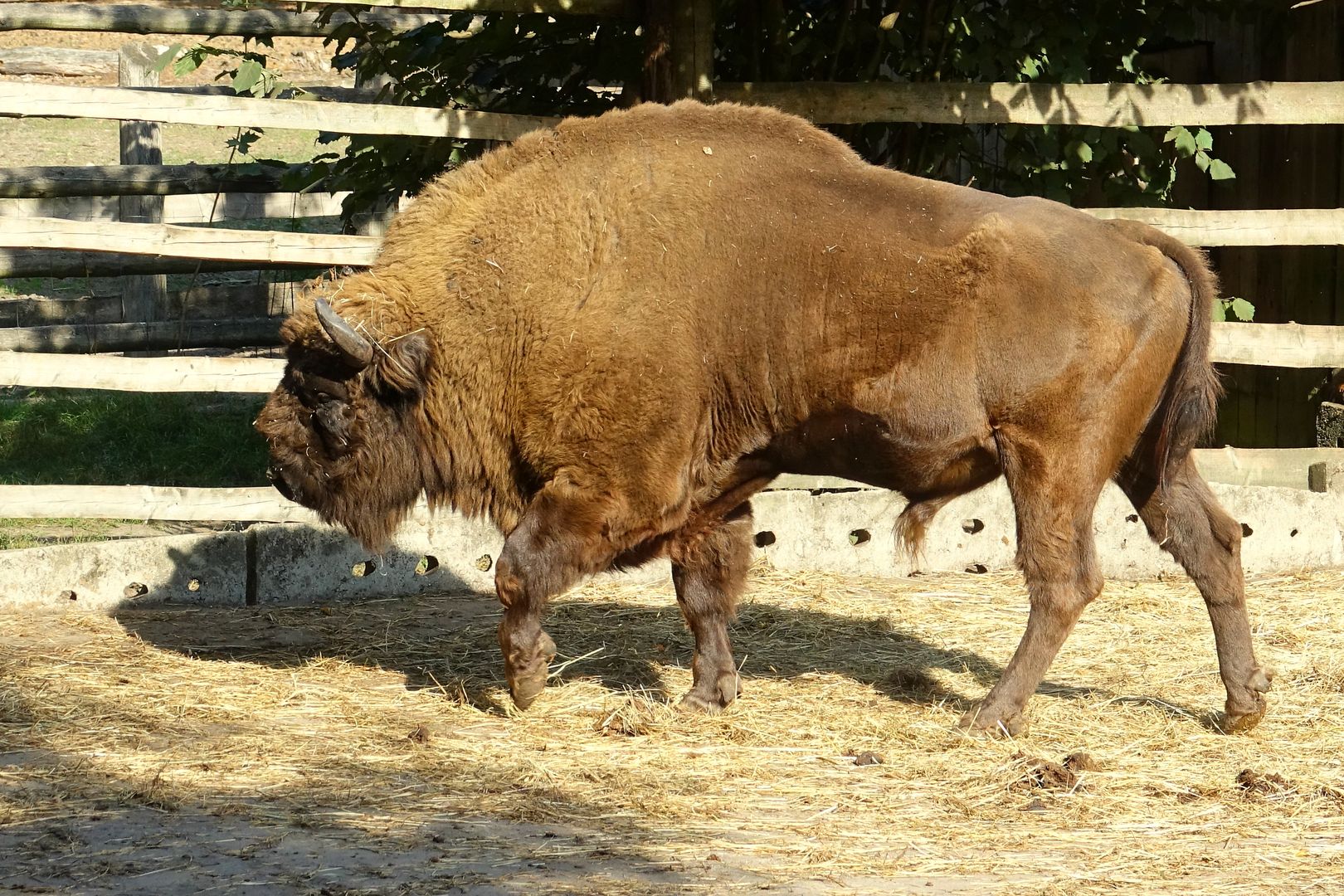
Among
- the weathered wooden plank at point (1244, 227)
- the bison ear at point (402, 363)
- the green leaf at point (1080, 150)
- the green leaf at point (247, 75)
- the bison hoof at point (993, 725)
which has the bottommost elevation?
the bison hoof at point (993, 725)

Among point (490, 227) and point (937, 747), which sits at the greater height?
point (490, 227)

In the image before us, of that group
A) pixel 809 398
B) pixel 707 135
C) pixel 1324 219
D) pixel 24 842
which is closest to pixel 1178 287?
pixel 809 398

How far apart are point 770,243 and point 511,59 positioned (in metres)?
3.68

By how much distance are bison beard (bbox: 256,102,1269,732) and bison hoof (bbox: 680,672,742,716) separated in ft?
0.05

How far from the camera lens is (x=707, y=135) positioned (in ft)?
17.7

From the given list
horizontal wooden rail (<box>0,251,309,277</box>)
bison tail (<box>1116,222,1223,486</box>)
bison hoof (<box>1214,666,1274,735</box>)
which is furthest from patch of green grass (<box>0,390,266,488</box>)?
bison hoof (<box>1214,666,1274,735</box>)

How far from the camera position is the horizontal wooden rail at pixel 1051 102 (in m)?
7.08

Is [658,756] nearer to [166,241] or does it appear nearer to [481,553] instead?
[481,553]

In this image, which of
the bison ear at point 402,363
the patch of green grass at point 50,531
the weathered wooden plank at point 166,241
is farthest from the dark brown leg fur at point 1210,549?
the patch of green grass at point 50,531

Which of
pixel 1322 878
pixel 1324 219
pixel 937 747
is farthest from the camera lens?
pixel 1324 219

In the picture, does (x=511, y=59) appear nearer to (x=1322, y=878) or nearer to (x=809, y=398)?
(x=809, y=398)

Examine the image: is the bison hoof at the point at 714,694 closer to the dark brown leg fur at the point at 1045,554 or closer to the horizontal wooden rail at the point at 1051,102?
the dark brown leg fur at the point at 1045,554

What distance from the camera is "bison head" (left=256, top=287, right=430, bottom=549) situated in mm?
5262

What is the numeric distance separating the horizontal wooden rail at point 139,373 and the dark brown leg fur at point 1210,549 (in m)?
3.68
